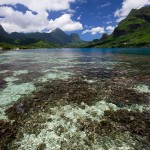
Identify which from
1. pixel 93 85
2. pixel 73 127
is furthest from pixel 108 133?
pixel 93 85

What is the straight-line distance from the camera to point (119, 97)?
24125 mm

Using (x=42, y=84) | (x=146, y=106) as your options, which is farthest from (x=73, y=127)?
(x=42, y=84)

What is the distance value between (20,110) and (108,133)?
37.9 feet

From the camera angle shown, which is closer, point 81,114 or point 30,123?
point 30,123

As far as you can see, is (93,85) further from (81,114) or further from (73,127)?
(73,127)

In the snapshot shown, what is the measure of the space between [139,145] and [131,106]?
8.05 metres

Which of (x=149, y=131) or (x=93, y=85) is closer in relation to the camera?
(x=149, y=131)

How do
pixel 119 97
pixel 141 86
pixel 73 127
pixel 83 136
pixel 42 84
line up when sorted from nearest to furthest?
pixel 83 136, pixel 73 127, pixel 119 97, pixel 141 86, pixel 42 84

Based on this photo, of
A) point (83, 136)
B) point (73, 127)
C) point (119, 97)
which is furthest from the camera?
point (119, 97)

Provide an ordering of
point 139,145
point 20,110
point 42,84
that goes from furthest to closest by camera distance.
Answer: point 42,84 → point 20,110 → point 139,145

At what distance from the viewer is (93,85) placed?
3127cm

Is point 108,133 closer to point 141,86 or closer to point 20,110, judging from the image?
point 20,110

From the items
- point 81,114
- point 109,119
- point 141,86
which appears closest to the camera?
point 109,119

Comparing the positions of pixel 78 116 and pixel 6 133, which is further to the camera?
pixel 78 116
